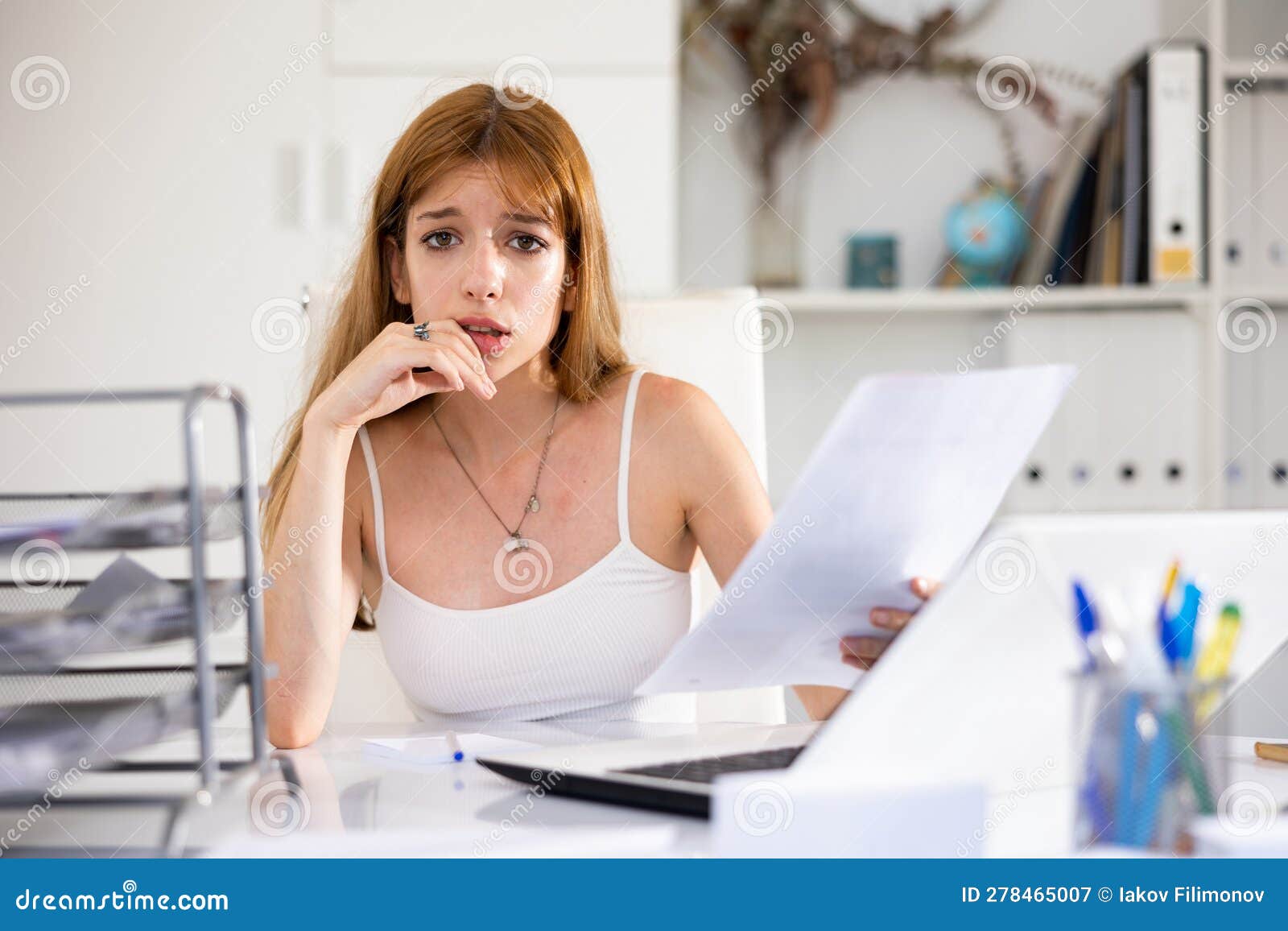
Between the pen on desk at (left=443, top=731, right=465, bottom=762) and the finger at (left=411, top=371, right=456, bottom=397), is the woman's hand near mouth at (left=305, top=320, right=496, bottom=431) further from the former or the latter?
the pen on desk at (left=443, top=731, right=465, bottom=762)

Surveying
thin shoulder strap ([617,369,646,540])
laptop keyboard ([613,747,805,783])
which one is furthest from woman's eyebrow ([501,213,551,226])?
laptop keyboard ([613,747,805,783])

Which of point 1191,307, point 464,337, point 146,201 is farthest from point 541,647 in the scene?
point 1191,307

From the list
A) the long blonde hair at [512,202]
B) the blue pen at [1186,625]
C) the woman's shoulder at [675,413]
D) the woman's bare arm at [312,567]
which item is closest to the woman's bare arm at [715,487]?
the woman's shoulder at [675,413]

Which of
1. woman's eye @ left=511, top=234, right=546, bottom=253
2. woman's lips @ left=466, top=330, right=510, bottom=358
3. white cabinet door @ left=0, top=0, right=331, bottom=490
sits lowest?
woman's lips @ left=466, top=330, right=510, bottom=358

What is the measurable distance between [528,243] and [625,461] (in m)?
0.25

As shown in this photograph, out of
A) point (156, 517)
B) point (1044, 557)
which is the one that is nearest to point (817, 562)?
point (1044, 557)

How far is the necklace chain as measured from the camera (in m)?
1.29

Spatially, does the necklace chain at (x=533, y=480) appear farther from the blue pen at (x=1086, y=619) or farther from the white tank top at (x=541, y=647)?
the blue pen at (x=1086, y=619)

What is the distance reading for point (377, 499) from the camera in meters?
1.31

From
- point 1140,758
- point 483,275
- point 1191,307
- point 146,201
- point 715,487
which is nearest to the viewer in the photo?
point 1140,758

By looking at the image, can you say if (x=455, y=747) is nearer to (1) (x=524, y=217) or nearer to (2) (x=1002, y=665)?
(2) (x=1002, y=665)

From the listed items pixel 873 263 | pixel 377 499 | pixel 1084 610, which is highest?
pixel 873 263

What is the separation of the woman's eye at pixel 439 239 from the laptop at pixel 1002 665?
2.29ft

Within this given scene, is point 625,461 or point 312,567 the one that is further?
point 625,461
